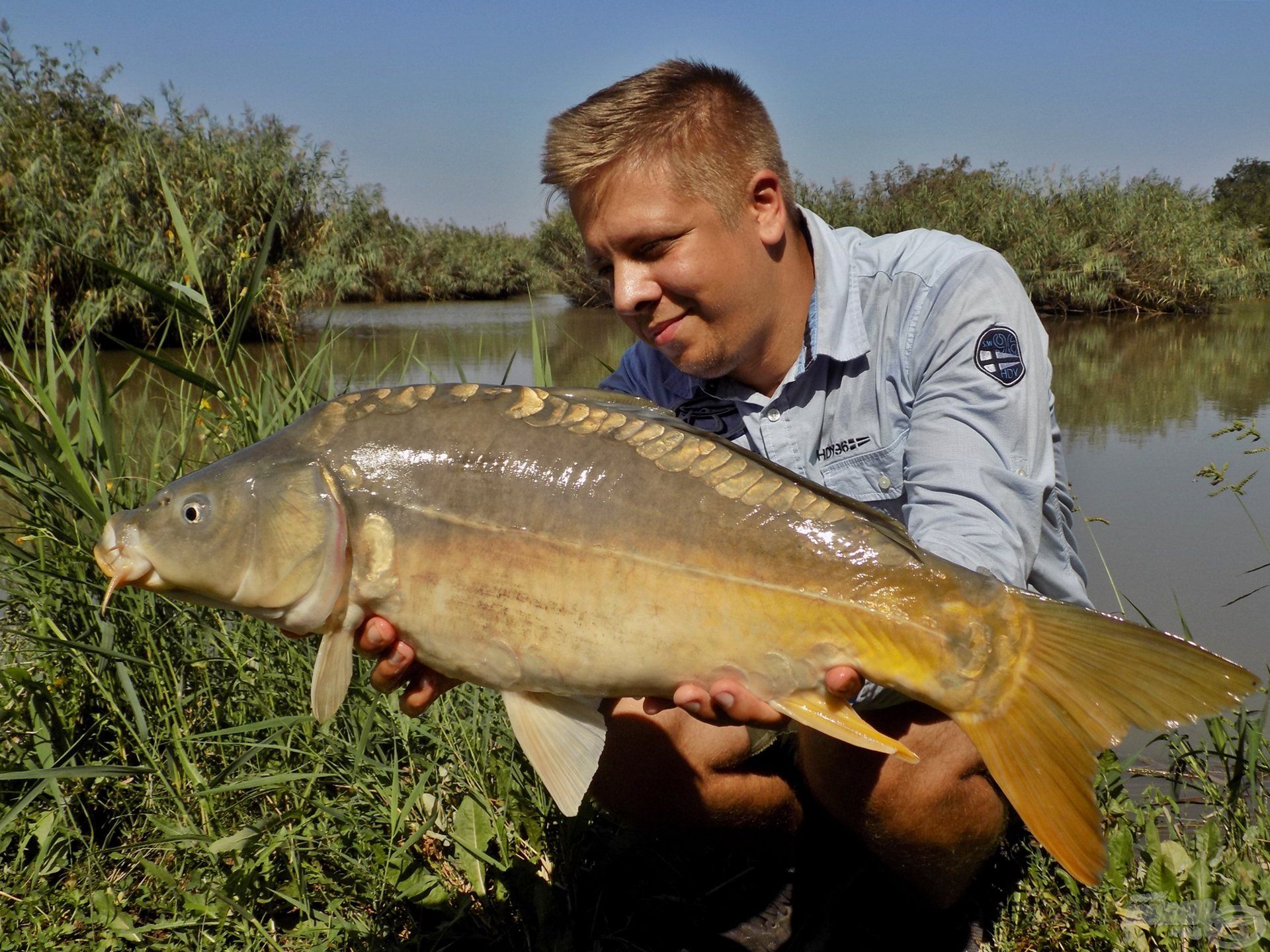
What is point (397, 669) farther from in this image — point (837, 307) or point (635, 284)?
point (837, 307)

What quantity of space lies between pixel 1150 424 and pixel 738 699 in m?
7.08

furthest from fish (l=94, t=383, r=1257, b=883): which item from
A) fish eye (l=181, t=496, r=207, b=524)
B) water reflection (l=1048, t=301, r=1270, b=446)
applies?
water reflection (l=1048, t=301, r=1270, b=446)

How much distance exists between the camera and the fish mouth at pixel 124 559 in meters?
1.52

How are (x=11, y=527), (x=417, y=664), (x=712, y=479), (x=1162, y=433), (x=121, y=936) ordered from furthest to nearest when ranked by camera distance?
(x=1162, y=433)
(x=11, y=527)
(x=121, y=936)
(x=417, y=664)
(x=712, y=479)

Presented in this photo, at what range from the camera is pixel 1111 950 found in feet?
5.78

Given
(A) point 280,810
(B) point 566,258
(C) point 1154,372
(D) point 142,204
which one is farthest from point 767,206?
(B) point 566,258

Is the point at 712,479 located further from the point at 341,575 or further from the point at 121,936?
the point at 121,936

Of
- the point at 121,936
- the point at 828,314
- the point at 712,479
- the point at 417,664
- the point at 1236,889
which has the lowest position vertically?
the point at 121,936

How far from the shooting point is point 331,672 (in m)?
1.55

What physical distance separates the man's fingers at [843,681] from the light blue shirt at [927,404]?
1.17ft

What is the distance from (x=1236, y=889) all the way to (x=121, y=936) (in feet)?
6.44

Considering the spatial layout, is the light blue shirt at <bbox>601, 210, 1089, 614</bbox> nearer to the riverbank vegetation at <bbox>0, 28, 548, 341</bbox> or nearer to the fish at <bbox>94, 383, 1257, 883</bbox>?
the fish at <bbox>94, 383, 1257, 883</bbox>

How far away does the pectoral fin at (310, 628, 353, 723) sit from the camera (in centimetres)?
154

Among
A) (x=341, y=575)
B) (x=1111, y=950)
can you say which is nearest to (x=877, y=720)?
(x=1111, y=950)
